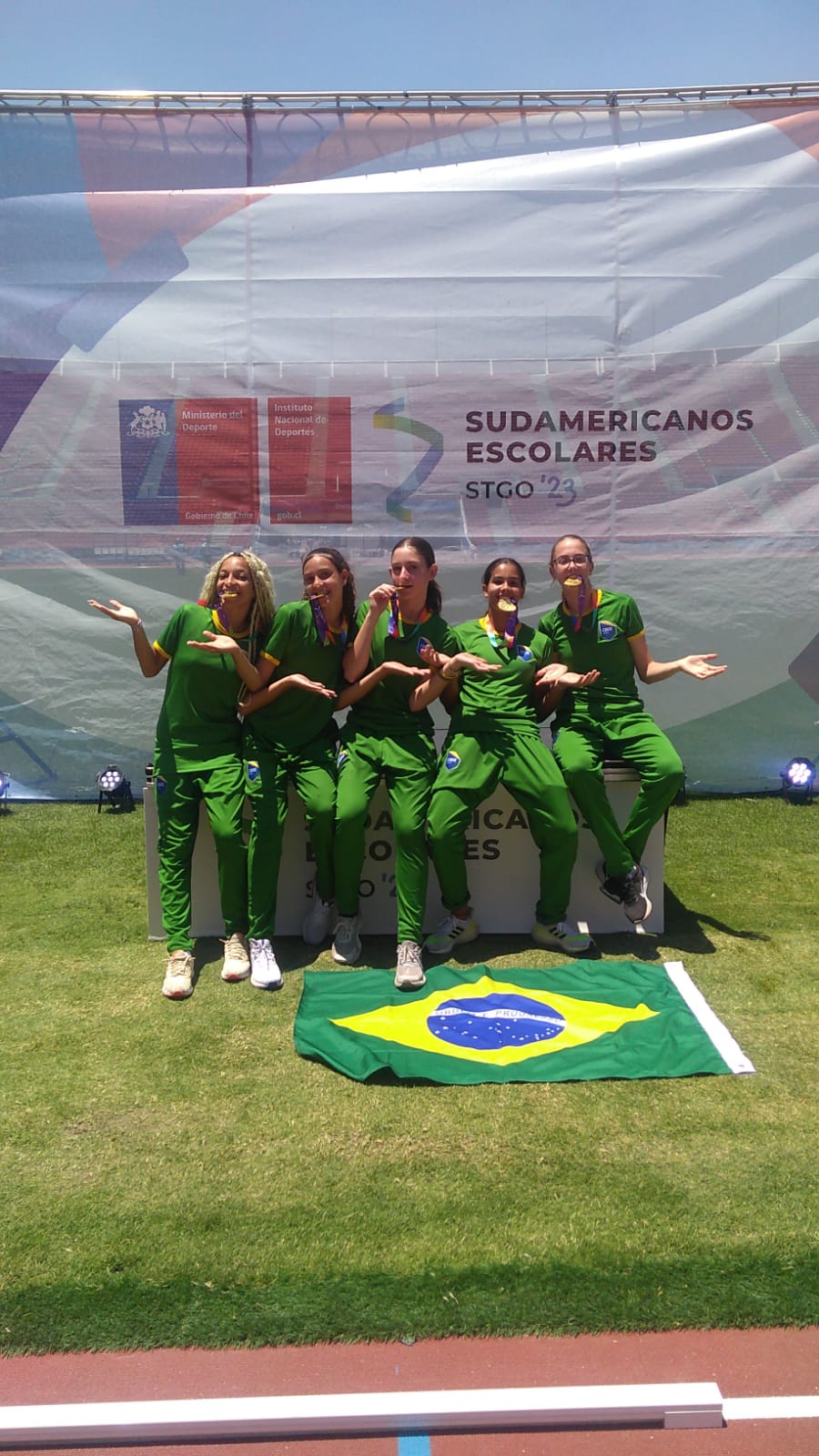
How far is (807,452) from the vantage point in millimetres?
5914

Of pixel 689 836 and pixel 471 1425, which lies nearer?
pixel 471 1425

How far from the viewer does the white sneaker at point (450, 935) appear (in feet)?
13.0

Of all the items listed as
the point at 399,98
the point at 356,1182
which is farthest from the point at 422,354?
the point at 356,1182

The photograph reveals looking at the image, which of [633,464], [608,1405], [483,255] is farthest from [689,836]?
[608,1405]

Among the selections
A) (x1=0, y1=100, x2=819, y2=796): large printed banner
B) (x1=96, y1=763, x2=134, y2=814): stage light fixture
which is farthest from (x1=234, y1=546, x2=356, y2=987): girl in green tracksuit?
(x1=96, y1=763, x2=134, y2=814): stage light fixture

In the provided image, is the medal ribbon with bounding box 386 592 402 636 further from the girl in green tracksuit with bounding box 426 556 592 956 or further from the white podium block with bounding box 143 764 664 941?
the white podium block with bounding box 143 764 664 941

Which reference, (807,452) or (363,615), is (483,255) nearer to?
(807,452)

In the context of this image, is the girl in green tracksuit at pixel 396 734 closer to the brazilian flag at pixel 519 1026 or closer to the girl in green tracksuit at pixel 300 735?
the girl in green tracksuit at pixel 300 735

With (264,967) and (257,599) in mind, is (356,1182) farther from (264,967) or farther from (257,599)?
(257,599)

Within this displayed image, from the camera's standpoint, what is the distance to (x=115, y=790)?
602 centimetres

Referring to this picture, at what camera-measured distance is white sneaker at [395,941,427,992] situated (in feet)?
11.8

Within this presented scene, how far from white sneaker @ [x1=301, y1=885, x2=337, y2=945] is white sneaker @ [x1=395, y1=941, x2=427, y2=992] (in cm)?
42

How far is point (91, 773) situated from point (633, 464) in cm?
347

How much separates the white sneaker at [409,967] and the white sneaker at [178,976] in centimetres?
70
